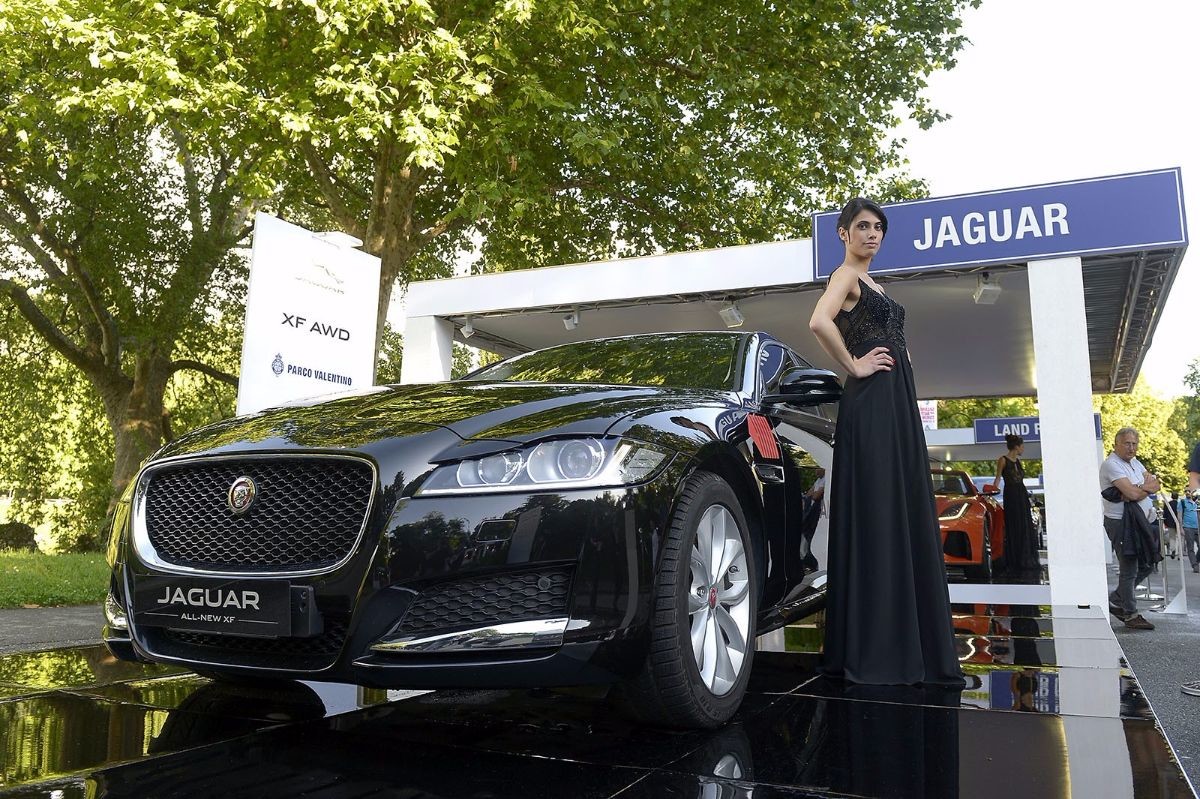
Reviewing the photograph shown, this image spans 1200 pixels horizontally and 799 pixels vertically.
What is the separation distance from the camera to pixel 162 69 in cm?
→ 1180

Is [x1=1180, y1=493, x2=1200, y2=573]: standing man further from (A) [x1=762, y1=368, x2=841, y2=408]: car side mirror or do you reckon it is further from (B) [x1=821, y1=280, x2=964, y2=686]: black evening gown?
(A) [x1=762, y1=368, x2=841, y2=408]: car side mirror

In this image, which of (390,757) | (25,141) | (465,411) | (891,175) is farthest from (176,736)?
(891,175)

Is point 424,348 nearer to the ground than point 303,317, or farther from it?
farther from it

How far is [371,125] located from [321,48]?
110 cm

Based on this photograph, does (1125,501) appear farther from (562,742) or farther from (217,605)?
(217,605)

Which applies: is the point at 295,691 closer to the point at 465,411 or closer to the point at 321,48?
the point at 465,411

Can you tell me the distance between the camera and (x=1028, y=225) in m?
8.22

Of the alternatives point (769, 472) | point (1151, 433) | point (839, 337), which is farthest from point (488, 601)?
point (1151, 433)

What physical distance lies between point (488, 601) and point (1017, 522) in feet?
40.8

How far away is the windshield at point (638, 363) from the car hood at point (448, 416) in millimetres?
507

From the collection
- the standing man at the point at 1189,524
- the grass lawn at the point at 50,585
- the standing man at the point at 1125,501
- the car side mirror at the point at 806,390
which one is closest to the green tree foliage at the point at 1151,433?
the standing man at the point at 1189,524

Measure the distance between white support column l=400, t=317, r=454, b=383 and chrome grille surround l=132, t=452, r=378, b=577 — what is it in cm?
794

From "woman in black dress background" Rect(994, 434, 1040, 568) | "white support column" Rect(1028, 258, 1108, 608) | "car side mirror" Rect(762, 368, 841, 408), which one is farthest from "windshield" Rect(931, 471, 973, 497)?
"car side mirror" Rect(762, 368, 841, 408)

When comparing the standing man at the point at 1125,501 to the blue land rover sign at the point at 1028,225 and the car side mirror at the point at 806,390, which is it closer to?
the blue land rover sign at the point at 1028,225
